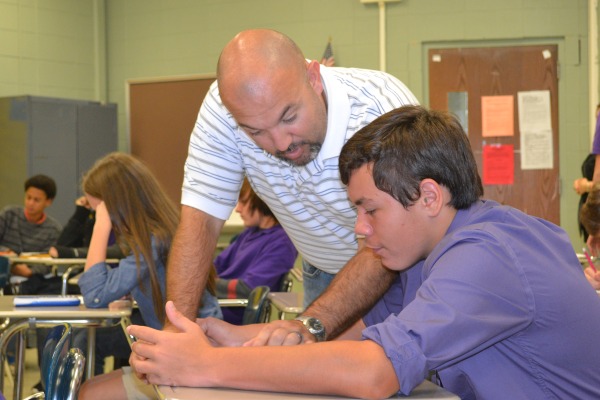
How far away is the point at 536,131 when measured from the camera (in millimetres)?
6043

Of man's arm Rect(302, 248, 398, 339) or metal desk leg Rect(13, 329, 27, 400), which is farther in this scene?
metal desk leg Rect(13, 329, 27, 400)

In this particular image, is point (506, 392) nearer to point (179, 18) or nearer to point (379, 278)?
point (379, 278)

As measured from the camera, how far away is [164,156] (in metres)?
6.85

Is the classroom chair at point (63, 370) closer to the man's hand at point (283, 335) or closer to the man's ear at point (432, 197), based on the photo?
the man's hand at point (283, 335)

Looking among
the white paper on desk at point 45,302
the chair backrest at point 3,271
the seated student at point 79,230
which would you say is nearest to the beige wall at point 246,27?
the seated student at point 79,230

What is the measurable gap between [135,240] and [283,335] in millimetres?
1842

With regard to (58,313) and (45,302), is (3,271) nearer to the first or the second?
(45,302)

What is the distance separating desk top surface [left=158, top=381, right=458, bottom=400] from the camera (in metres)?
1.21

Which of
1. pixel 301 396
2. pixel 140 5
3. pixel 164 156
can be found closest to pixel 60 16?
pixel 140 5

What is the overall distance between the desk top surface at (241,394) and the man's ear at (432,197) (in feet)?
0.99

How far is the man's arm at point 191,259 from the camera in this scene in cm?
200

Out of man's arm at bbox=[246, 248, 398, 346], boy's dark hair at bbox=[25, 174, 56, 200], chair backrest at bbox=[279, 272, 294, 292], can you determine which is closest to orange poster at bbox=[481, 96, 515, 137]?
chair backrest at bbox=[279, 272, 294, 292]

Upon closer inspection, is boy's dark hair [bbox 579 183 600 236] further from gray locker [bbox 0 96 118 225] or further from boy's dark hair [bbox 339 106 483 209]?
gray locker [bbox 0 96 118 225]

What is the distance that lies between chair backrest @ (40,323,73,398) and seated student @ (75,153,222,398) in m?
1.31
